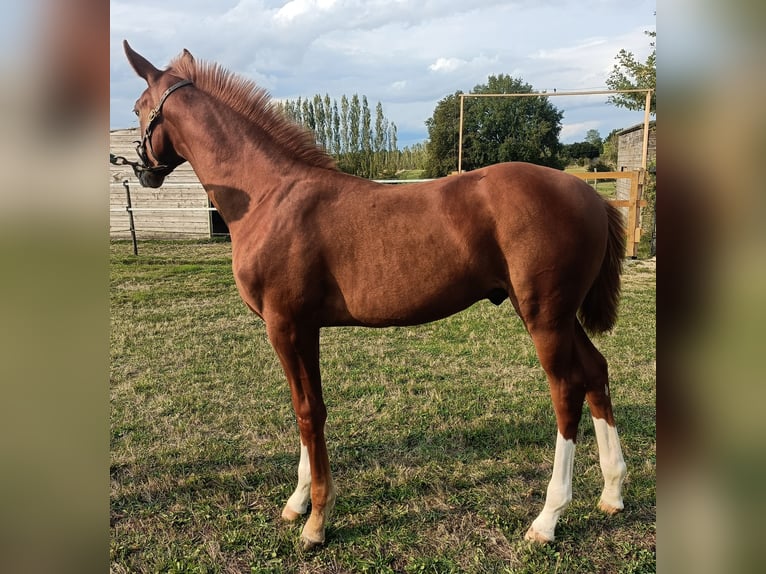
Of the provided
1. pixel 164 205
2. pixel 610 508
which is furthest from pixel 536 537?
pixel 164 205

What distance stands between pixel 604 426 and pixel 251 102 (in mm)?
2607

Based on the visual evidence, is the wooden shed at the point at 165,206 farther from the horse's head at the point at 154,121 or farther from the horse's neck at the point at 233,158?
the horse's neck at the point at 233,158

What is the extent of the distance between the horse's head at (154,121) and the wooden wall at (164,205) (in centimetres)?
1250

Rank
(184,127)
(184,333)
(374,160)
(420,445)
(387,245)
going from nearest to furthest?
(387,245)
(184,127)
(420,445)
(184,333)
(374,160)

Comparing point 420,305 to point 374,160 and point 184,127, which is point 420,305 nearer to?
point 184,127

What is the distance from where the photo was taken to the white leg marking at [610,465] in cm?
268

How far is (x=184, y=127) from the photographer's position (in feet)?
8.64

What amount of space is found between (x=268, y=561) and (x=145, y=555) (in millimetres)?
Result: 626

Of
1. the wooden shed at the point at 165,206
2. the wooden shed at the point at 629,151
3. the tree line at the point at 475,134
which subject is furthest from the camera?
the tree line at the point at 475,134

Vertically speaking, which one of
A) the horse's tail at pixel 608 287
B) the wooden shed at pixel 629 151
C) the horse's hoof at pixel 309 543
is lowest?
the horse's hoof at pixel 309 543

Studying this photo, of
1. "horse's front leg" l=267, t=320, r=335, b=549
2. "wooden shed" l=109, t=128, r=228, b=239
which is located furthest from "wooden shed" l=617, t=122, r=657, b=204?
"horse's front leg" l=267, t=320, r=335, b=549

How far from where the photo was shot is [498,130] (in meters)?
27.4

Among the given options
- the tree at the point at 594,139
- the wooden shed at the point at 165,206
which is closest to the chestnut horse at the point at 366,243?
the wooden shed at the point at 165,206
